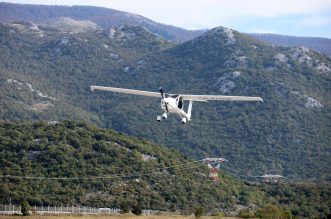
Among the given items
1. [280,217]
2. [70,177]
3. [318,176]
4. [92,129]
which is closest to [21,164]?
[70,177]

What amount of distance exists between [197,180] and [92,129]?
94.7 feet

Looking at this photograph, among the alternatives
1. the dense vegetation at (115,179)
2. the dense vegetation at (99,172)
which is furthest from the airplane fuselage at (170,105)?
the dense vegetation at (99,172)

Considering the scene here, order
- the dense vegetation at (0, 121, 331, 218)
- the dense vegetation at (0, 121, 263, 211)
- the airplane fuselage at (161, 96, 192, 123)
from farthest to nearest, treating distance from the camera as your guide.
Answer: the dense vegetation at (0, 121, 331, 218) → the dense vegetation at (0, 121, 263, 211) → the airplane fuselage at (161, 96, 192, 123)

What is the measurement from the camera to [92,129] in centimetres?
16488

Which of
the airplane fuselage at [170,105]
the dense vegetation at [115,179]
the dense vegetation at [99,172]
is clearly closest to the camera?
the airplane fuselage at [170,105]

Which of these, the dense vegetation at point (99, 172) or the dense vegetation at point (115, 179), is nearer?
the dense vegetation at point (99, 172)

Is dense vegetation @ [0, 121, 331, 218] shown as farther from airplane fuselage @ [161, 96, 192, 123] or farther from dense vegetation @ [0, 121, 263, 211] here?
airplane fuselage @ [161, 96, 192, 123]

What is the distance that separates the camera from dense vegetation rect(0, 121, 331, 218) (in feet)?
417

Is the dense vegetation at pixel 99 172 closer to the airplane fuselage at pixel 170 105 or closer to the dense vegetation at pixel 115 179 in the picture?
the dense vegetation at pixel 115 179

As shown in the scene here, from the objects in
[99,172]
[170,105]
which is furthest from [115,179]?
[170,105]

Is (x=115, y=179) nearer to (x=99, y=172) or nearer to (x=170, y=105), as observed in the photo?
(x=99, y=172)

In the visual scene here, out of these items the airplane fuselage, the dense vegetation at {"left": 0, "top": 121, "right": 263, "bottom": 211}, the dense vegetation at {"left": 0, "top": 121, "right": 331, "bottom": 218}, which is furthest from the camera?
the dense vegetation at {"left": 0, "top": 121, "right": 331, "bottom": 218}

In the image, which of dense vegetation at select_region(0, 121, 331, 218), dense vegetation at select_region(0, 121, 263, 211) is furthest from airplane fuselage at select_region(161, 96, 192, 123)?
dense vegetation at select_region(0, 121, 263, 211)

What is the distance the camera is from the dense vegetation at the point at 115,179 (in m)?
127
